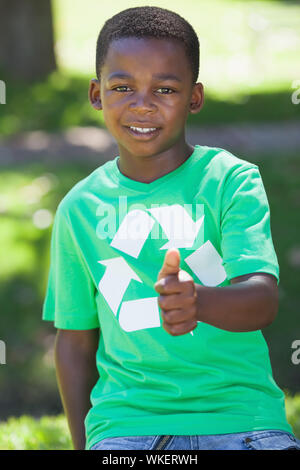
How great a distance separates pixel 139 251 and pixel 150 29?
0.60 m

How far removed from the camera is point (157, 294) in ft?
7.06

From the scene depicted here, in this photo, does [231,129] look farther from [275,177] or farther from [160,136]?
[160,136]

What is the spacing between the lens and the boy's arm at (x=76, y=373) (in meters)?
2.47

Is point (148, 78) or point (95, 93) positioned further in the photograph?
point (95, 93)

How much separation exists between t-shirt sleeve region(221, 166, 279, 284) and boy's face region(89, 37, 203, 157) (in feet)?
0.78

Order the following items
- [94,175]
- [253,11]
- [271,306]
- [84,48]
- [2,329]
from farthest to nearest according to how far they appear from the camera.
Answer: [253,11], [84,48], [2,329], [94,175], [271,306]

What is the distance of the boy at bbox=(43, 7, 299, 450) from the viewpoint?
2.07m

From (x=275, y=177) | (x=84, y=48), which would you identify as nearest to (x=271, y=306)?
(x=275, y=177)

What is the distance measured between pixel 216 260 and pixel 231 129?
5.91 m

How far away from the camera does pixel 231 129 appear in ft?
26.0

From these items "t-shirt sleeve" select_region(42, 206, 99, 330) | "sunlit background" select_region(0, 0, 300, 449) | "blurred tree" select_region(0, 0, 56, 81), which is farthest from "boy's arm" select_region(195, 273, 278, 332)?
"blurred tree" select_region(0, 0, 56, 81)

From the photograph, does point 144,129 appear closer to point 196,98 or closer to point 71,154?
point 196,98

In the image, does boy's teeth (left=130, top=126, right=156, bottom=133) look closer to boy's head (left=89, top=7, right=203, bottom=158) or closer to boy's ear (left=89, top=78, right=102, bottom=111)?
boy's head (left=89, top=7, right=203, bottom=158)

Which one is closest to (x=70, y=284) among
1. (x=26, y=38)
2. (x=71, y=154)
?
(x=71, y=154)
